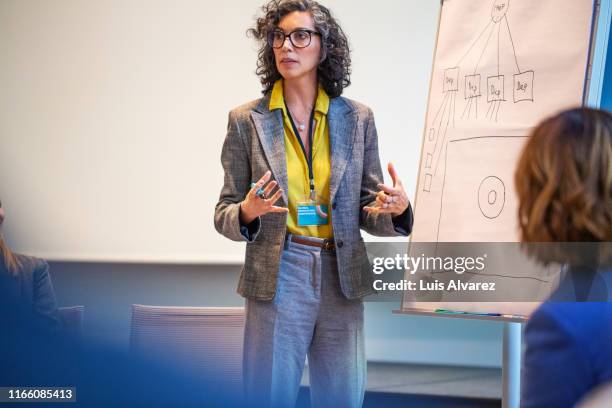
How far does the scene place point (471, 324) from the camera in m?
4.11

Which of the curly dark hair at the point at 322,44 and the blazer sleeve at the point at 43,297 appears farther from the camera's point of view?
the curly dark hair at the point at 322,44

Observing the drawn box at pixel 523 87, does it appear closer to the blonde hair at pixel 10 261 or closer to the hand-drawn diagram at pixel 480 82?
the hand-drawn diagram at pixel 480 82

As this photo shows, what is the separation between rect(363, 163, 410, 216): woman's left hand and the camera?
178cm

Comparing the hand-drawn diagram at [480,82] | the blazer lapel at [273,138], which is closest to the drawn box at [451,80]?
the hand-drawn diagram at [480,82]

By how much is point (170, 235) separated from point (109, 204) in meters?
0.35

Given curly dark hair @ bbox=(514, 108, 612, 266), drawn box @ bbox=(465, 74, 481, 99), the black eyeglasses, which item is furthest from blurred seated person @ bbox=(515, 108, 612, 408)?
drawn box @ bbox=(465, 74, 481, 99)

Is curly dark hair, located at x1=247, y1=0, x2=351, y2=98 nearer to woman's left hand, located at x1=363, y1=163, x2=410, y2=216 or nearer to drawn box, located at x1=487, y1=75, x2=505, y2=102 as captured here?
woman's left hand, located at x1=363, y1=163, x2=410, y2=216

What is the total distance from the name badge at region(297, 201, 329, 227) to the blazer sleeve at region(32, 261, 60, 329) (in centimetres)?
62

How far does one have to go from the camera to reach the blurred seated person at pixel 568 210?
3.19ft

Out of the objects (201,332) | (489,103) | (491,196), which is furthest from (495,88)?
(201,332)

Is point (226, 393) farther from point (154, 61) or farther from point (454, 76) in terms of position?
point (154, 61)

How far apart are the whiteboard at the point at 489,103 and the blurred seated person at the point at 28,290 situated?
1135 millimetres

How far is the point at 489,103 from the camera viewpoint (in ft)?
7.43

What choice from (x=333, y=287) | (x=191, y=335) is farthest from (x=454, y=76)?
(x=191, y=335)
